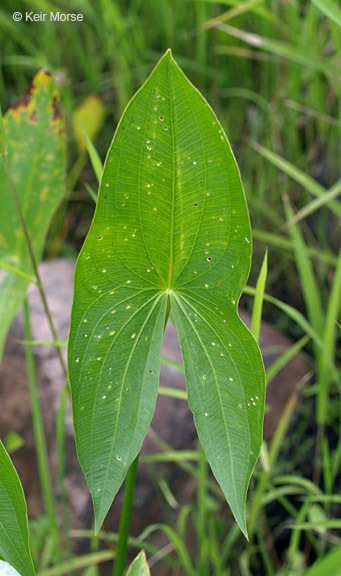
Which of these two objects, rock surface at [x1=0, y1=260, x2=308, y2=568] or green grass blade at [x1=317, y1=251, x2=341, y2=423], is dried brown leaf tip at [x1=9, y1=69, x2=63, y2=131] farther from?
rock surface at [x1=0, y1=260, x2=308, y2=568]

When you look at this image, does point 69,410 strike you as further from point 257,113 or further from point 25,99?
point 257,113

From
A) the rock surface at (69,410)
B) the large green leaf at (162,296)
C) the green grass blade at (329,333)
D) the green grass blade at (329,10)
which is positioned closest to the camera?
the large green leaf at (162,296)

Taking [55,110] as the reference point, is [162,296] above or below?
below

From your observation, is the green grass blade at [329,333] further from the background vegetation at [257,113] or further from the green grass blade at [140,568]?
the green grass blade at [140,568]

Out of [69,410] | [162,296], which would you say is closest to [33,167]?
[162,296]

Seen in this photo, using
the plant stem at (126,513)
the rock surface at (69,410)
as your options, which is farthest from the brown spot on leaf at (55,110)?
the rock surface at (69,410)
